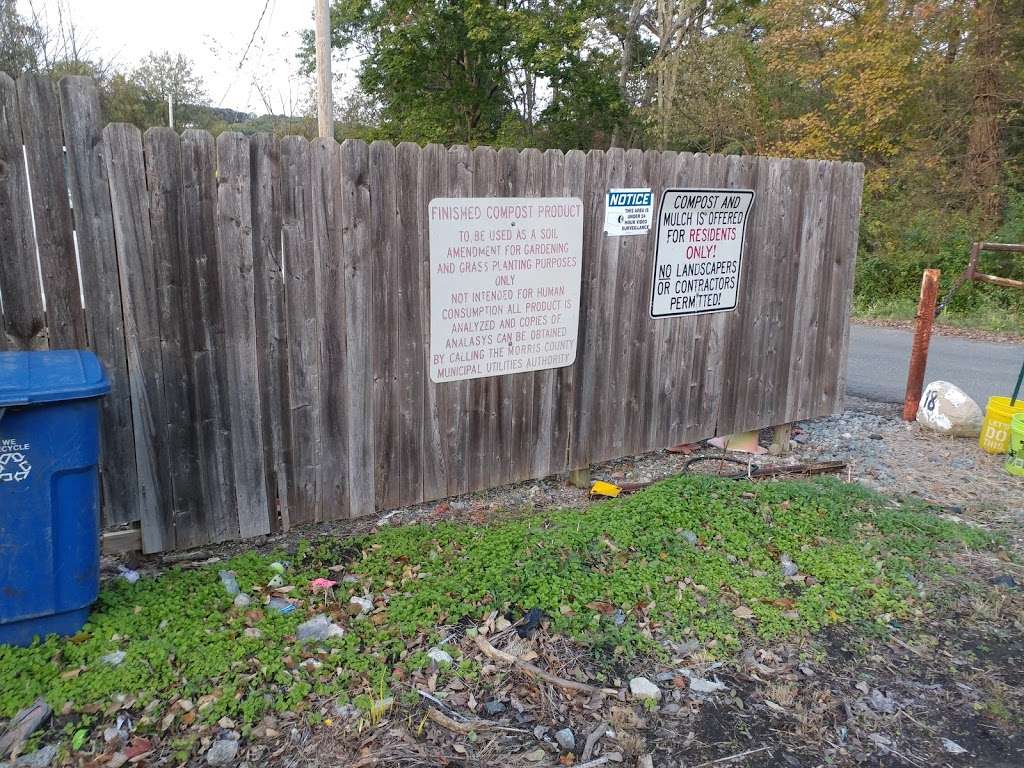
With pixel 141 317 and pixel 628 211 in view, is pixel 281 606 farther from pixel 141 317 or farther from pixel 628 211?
pixel 628 211

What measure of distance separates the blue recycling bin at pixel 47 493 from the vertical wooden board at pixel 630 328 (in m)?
3.28

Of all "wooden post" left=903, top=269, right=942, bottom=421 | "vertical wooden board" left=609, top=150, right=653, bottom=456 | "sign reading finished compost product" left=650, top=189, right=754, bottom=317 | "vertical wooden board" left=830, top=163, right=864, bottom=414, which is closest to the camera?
"vertical wooden board" left=609, top=150, right=653, bottom=456

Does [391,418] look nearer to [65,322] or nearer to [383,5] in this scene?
[65,322]

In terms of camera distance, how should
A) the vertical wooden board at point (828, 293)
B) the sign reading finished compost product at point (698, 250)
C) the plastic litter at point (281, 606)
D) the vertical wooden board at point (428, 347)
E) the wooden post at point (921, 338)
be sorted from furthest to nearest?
the wooden post at point (921, 338) → the vertical wooden board at point (828, 293) → the sign reading finished compost product at point (698, 250) → the vertical wooden board at point (428, 347) → the plastic litter at point (281, 606)

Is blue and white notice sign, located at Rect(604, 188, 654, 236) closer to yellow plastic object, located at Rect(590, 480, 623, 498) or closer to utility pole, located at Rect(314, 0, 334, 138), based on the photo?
yellow plastic object, located at Rect(590, 480, 623, 498)

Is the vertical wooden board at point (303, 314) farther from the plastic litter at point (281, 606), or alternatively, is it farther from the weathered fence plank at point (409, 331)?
the plastic litter at point (281, 606)

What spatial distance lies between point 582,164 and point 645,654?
9.78 ft

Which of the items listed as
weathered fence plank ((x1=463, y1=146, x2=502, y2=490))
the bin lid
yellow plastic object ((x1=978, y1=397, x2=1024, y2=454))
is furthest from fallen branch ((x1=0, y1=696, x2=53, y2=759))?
yellow plastic object ((x1=978, y1=397, x2=1024, y2=454))

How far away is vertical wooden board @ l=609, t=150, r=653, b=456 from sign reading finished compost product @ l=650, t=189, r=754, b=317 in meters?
0.13

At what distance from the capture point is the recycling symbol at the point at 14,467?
9.39ft

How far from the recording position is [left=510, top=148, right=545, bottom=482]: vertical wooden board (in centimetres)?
468

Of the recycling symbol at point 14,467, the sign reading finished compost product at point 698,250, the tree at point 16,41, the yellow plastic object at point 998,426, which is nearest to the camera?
the recycling symbol at point 14,467

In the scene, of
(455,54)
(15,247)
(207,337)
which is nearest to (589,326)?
(207,337)

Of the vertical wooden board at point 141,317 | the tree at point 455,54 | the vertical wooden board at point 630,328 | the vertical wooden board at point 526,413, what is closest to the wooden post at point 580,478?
the vertical wooden board at point 630,328
